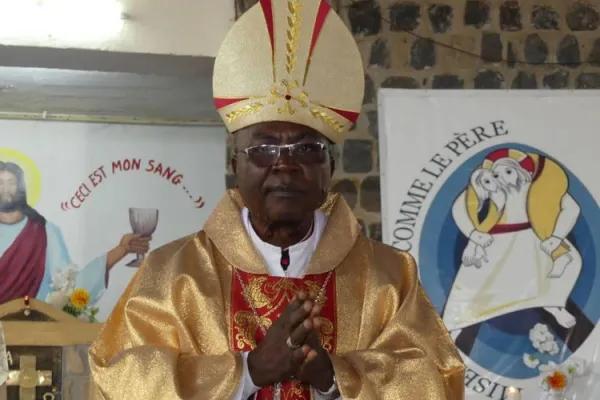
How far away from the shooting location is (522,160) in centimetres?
448

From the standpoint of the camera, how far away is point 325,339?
2.19 meters

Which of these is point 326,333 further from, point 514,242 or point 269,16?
point 514,242

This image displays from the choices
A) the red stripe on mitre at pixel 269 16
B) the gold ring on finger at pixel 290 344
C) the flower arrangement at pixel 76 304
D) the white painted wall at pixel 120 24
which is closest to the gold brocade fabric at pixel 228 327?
the gold ring on finger at pixel 290 344

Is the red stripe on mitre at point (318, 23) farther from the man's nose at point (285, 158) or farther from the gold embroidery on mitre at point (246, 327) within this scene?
the gold embroidery on mitre at point (246, 327)

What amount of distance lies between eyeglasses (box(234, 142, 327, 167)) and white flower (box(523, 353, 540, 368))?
2.53 metres

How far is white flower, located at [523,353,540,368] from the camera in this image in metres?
4.38

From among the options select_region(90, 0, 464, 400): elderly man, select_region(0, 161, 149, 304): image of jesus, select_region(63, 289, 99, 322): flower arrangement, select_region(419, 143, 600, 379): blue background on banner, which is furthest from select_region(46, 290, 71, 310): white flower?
select_region(90, 0, 464, 400): elderly man

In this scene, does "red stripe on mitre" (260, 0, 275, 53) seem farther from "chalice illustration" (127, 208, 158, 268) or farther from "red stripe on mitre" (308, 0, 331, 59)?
"chalice illustration" (127, 208, 158, 268)

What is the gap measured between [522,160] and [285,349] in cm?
276

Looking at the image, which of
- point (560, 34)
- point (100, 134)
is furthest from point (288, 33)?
point (100, 134)

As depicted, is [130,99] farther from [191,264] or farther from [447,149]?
[191,264]

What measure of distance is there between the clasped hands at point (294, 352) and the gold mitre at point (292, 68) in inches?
17.5

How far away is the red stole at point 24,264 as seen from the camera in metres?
6.30

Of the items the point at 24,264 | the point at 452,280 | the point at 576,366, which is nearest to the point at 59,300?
the point at 24,264
